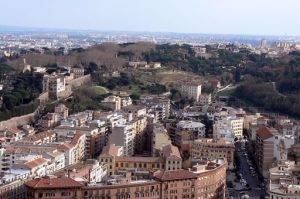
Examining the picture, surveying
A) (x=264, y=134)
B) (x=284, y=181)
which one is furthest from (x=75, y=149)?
(x=284, y=181)

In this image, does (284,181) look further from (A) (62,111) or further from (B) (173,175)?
(A) (62,111)

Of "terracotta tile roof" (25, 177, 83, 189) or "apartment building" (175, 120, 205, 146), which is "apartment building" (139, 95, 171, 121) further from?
"terracotta tile roof" (25, 177, 83, 189)

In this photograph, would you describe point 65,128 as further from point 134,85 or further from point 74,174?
point 134,85

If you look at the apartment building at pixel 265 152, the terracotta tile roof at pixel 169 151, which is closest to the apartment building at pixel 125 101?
the terracotta tile roof at pixel 169 151

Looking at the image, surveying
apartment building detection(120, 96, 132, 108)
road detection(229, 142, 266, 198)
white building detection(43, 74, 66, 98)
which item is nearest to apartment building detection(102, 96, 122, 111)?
apartment building detection(120, 96, 132, 108)

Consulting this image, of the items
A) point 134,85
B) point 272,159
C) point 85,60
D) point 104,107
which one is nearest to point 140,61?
point 85,60

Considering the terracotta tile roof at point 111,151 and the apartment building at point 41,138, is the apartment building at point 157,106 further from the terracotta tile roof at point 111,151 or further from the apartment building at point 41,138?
the terracotta tile roof at point 111,151
